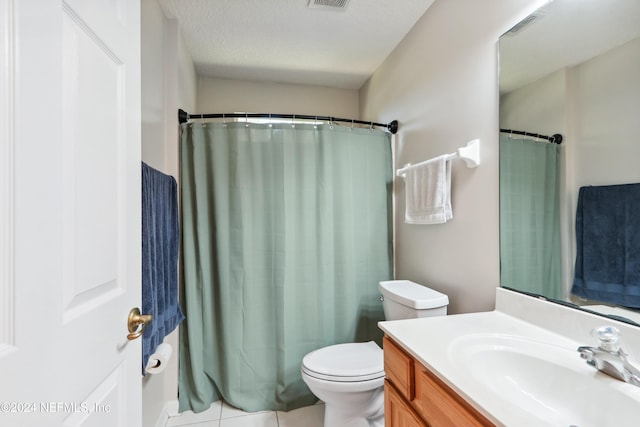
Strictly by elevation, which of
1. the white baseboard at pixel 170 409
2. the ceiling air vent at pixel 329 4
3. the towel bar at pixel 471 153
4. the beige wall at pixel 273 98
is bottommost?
the white baseboard at pixel 170 409

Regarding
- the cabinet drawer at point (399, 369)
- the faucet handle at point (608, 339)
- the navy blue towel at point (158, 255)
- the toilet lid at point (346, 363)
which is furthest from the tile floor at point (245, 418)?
Result: the faucet handle at point (608, 339)

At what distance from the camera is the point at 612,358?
718mm

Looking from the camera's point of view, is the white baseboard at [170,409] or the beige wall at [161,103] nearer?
the beige wall at [161,103]

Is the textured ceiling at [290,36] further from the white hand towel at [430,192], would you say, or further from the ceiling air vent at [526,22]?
the white hand towel at [430,192]

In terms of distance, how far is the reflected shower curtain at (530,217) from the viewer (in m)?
1.04

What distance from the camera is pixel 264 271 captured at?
1906 mm

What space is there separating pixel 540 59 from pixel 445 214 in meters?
0.72

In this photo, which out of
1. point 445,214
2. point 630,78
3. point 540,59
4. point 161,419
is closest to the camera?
point 630,78

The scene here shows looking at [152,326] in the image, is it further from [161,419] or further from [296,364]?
[296,364]
